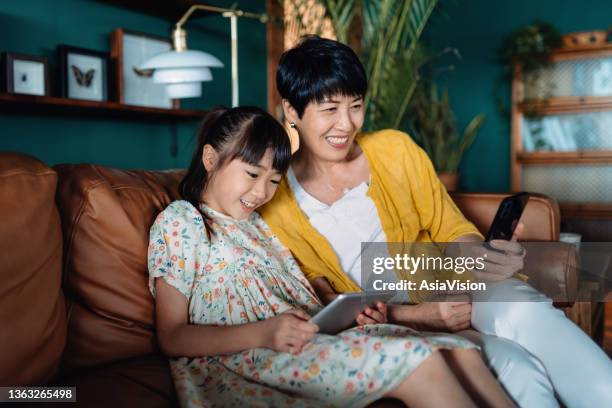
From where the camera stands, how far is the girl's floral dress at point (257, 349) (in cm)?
104

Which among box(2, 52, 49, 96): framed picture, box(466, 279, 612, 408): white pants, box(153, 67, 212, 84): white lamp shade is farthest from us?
box(153, 67, 212, 84): white lamp shade

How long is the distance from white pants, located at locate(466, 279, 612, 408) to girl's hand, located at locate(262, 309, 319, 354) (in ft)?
1.52

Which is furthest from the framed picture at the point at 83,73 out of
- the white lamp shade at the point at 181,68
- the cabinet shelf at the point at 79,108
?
the white lamp shade at the point at 181,68

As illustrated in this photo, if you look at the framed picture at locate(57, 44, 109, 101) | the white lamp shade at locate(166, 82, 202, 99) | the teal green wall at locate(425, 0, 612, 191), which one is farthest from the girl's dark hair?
the teal green wall at locate(425, 0, 612, 191)

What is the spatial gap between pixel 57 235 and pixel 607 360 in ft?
3.89

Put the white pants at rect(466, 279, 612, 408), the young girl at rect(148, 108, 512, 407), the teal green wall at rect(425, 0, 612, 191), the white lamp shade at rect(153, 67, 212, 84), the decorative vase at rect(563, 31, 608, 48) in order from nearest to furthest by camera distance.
A: the young girl at rect(148, 108, 512, 407) → the white pants at rect(466, 279, 612, 408) → the white lamp shade at rect(153, 67, 212, 84) → the decorative vase at rect(563, 31, 608, 48) → the teal green wall at rect(425, 0, 612, 191)

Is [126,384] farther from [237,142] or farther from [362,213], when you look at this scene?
[362,213]

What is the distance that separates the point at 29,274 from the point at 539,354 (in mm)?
1097

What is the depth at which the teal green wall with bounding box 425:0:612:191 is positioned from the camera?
4742 mm

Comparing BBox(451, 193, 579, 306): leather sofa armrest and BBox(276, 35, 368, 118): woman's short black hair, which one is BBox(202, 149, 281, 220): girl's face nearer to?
BBox(276, 35, 368, 118): woman's short black hair

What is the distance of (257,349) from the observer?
1.17 meters

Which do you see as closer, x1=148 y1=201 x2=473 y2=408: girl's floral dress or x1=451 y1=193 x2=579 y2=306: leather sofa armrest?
x1=148 y1=201 x2=473 y2=408: girl's floral dress

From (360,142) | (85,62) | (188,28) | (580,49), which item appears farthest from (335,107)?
(580,49)

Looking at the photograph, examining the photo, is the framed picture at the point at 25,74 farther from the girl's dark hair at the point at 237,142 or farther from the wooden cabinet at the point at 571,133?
the wooden cabinet at the point at 571,133
